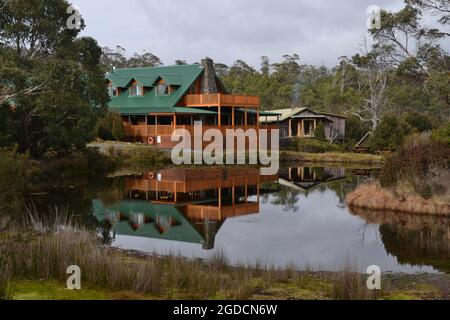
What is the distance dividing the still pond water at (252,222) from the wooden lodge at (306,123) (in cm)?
2597

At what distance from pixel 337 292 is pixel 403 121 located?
4105cm

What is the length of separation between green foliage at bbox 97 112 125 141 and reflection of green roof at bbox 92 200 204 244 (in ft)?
76.6

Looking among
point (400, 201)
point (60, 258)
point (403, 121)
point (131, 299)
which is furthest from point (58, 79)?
point (403, 121)

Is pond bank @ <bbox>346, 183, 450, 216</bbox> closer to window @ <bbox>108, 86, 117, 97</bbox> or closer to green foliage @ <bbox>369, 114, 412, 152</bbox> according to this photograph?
green foliage @ <bbox>369, 114, 412, 152</bbox>

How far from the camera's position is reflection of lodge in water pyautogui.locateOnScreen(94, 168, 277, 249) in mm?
17802

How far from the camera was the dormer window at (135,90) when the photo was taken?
2031 inches

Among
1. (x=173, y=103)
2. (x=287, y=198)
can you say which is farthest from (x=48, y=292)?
(x=173, y=103)

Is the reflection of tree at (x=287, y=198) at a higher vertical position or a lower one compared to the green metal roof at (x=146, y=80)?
lower

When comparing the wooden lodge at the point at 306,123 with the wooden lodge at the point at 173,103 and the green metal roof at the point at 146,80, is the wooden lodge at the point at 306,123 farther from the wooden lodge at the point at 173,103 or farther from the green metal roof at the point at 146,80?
the green metal roof at the point at 146,80

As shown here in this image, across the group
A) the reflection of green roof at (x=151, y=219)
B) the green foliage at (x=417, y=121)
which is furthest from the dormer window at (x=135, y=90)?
the reflection of green roof at (x=151, y=219)

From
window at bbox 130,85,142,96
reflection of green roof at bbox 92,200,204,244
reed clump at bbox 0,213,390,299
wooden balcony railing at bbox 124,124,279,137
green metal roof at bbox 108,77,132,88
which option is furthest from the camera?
green metal roof at bbox 108,77,132,88

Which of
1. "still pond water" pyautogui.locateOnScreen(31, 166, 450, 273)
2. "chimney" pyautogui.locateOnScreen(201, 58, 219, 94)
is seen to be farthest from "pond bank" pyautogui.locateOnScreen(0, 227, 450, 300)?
"chimney" pyautogui.locateOnScreen(201, 58, 219, 94)

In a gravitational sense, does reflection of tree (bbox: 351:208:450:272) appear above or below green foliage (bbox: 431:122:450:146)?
below
